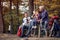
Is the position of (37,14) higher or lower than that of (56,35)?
higher

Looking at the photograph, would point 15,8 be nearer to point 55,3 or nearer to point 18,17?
point 18,17

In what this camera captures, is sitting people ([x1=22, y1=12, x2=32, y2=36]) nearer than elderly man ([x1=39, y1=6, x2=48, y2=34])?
No

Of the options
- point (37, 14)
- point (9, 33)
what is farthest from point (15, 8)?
point (37, 14)

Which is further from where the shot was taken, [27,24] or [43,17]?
[27,24]

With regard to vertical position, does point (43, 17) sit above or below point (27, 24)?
above

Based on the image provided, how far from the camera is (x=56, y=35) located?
12.0m

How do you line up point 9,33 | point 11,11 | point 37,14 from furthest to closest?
point 11,11, point 9,33, point 37,14

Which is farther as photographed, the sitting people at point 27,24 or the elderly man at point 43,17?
the sitting people at point 27,24

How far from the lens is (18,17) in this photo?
14.1 metres

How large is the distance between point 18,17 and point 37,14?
2.44 m

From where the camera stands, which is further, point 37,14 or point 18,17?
point 18,17

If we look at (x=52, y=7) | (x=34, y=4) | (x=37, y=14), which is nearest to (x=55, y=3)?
(x=52, y=7)

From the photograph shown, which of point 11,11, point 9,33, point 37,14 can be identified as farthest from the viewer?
point 11,11

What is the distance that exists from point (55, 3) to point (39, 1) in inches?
36.3
